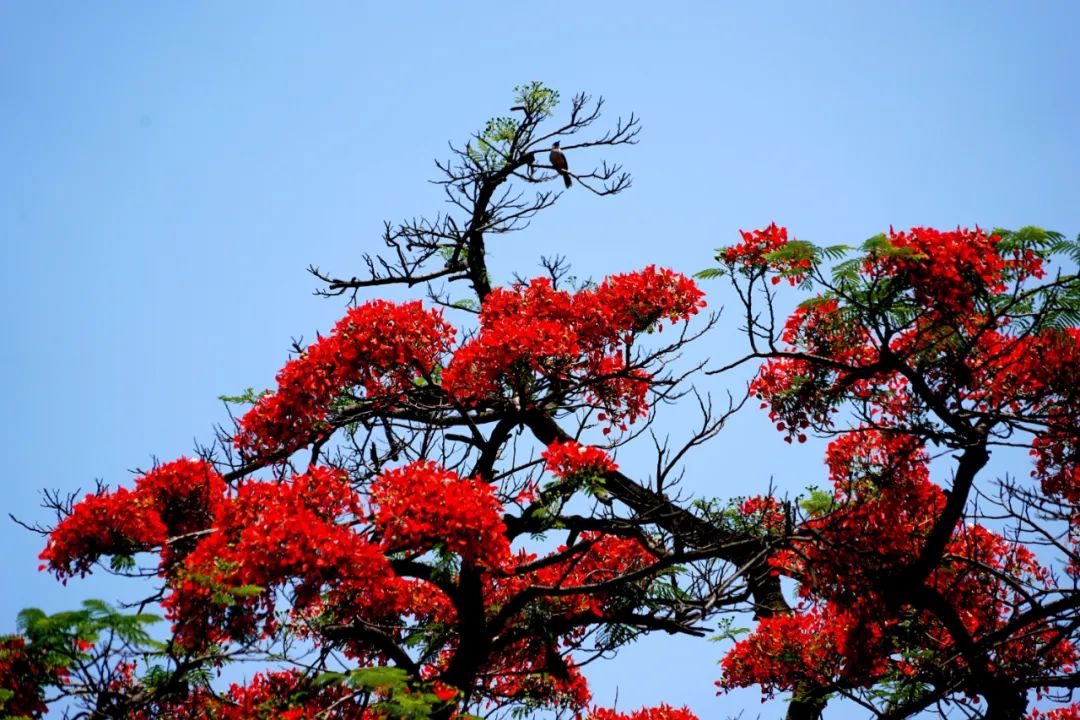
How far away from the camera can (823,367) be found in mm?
7902

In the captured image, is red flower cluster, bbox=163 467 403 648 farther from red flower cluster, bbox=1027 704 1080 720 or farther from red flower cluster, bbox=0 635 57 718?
red flower cluster, bbox=1027 704 1080 720

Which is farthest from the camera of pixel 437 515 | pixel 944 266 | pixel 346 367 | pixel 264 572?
pixel 346 367

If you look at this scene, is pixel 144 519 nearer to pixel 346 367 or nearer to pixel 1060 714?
pixel 346 367

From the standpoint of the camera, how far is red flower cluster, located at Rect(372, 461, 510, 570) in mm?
6020

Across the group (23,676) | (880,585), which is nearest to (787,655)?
(880,585)

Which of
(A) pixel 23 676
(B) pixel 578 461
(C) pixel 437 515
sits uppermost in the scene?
(B) pixel 578 461

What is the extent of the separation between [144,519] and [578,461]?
3.17 m

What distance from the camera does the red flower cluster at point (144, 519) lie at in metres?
6.88

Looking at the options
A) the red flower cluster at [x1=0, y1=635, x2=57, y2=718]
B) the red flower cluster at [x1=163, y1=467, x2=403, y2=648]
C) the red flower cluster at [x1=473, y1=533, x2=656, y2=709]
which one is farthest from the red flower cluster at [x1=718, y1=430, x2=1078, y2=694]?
the red flower cluster at [x1=0, y1=635, x2=57, y2=718]

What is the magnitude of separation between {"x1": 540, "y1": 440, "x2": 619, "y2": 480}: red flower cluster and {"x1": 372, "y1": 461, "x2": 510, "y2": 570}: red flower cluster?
0.70 metres

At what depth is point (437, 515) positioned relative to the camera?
604 cm

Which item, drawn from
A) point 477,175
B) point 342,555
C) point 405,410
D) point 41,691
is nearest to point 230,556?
point 342,555

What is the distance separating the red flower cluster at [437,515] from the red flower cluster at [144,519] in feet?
4.09

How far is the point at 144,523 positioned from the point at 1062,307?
6.62m
